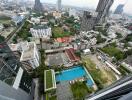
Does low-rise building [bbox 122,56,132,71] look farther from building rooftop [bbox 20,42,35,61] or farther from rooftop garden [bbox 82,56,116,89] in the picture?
building rooftop [bbox 20,42,35,61]

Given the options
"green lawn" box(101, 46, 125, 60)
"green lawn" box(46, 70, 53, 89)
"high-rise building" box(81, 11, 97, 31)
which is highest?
"high-rise building" box(81, 11, 97, 31)

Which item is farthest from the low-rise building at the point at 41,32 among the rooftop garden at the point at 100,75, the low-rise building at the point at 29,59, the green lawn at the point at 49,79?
the rooftop garden at the point at 100,75

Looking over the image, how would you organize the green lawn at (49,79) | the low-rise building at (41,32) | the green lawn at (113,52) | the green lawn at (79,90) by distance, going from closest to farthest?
the green lawn at (79,90)
the green lawn at (49,79)
the green lawn at (113,52)
the low-rise building at (41,32)

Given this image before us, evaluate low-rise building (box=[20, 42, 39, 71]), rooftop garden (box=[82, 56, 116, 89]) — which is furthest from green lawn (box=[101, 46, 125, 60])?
low-rise building (box=[20, 42, 39, 71])

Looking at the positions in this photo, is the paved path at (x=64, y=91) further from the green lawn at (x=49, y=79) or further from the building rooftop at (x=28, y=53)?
the building rooftop at (x=28, y=53)

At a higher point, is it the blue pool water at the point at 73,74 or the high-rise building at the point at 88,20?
the high-rise building at the point at 88,20
